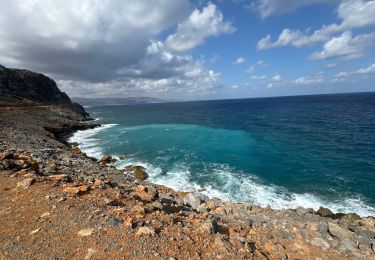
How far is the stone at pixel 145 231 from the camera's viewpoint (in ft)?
29.1

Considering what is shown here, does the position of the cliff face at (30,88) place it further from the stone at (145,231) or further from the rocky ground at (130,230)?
the stone at (145,231)

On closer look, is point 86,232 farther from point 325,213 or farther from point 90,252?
point 325,213

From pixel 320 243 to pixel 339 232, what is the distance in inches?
82.7

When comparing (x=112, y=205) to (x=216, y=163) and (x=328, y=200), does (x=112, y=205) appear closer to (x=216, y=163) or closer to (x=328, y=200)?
(x=328, y=200)

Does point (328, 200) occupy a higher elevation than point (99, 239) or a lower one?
lower

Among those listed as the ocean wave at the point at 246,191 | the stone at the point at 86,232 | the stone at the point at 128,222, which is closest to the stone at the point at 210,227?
the stone at the point at 128,222

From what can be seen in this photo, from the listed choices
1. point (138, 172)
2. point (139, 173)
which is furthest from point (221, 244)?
point (138, 172)

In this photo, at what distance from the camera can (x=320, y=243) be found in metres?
10.8

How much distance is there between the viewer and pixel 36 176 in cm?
1353

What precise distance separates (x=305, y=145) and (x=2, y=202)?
1662 inches

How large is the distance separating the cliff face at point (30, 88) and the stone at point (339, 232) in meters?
109

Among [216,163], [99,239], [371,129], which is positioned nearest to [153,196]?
[99,239]

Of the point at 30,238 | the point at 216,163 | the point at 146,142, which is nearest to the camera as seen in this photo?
the point at 30,238

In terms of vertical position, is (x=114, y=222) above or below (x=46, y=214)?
below
